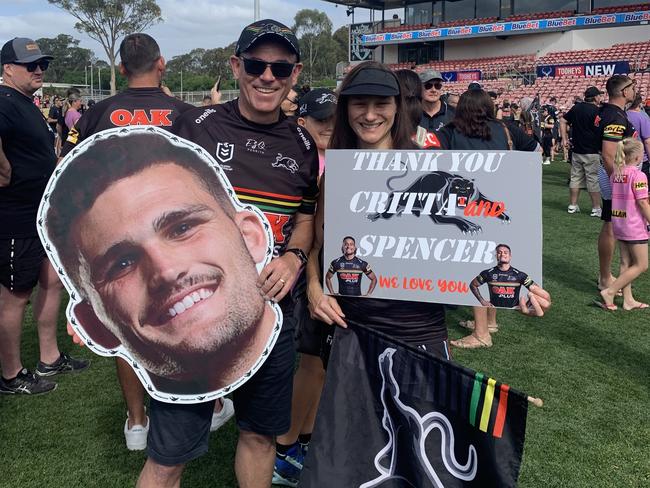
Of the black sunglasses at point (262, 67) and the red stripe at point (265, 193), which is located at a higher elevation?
the black sunglasses at point (262, 67)

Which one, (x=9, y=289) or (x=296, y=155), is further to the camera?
(x=9, y=289)

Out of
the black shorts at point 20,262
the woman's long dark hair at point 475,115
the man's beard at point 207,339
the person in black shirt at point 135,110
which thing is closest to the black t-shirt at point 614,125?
the woman's long dark hair at point 475,115

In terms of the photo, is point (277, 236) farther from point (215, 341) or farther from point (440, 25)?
point (440, 25)

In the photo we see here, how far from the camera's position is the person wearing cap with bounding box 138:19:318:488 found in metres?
1.85

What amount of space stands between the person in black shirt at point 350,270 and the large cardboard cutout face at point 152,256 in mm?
352

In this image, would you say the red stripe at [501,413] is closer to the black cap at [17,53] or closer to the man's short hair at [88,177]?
the man's short hair at [88,177]

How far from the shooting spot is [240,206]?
6.06 feet

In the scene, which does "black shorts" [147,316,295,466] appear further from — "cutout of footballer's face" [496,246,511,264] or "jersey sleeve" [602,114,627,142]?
"jersey sleeve" [602,114,627,142]

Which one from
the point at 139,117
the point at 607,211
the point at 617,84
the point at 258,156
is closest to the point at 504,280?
the point at 258,156

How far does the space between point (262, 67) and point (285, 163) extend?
12.7 inches

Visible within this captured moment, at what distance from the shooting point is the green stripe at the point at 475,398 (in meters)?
1.72

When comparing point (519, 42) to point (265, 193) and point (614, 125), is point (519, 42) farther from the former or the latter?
point (265, 193)

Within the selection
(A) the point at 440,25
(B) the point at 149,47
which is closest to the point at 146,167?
(B) the point at 149,47

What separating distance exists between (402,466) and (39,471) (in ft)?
6.24
